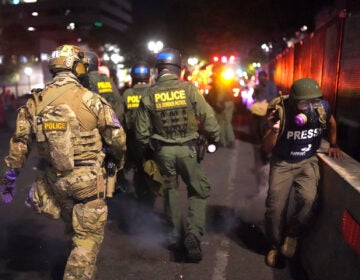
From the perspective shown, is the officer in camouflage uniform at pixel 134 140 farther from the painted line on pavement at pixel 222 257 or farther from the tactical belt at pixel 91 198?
the tactical belt at pixel 91 198

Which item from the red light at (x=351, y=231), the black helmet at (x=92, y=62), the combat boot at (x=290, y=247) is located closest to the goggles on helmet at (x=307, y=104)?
the red light at (x=351, y=231)

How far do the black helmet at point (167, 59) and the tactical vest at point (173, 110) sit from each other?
0.25 metres

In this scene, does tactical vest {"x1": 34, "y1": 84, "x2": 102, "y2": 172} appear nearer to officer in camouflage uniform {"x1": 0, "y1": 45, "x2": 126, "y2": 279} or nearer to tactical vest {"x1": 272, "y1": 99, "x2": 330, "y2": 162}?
officer in camouflage uniform {"x1": 0, "y1": 45, "x2": 126, "y2": 279}

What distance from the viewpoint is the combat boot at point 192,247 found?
396 centimetres

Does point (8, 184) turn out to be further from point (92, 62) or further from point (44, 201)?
point (92, 62)

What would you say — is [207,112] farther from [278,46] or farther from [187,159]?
[278,46]

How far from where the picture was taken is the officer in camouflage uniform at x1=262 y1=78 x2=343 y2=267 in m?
3.64

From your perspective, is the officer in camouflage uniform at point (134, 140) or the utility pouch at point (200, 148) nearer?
the utility pouch at point (200, 148)

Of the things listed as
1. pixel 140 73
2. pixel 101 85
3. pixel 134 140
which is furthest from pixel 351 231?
pixel 101 85

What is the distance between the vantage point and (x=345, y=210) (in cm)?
309

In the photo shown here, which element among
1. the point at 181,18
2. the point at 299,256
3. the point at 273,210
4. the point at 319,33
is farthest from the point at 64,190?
the point at 181,18

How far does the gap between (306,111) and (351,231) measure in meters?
1.19

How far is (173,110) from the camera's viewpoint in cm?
406

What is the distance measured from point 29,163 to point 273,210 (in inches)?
245
